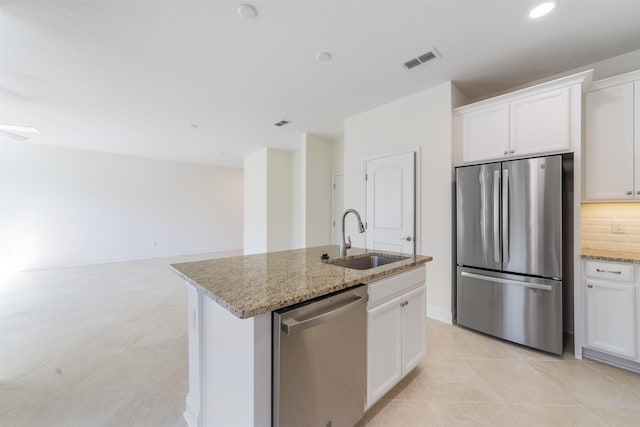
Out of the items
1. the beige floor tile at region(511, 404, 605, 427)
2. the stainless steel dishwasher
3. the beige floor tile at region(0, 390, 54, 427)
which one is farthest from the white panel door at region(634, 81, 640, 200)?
the beige floor tile at region(0, 390, 54, 427)

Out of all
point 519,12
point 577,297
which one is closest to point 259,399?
point 577,297

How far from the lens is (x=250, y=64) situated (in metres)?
2.53

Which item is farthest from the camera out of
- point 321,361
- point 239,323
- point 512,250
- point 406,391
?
point 512,250

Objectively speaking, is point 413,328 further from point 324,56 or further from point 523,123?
point 324,56

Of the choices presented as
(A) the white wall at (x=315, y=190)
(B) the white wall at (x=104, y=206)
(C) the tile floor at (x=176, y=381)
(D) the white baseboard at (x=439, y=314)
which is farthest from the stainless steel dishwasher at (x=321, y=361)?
(B) the white wall at (x=104, y=206)

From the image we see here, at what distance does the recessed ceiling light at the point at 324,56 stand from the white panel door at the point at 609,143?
2.37m

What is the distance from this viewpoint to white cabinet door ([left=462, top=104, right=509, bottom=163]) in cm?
251

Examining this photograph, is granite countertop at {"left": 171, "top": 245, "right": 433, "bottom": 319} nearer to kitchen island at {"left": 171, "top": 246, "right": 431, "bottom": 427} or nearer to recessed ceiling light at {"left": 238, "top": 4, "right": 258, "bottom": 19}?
kitchen island at {"left": 171, "top": 246, "right": 431, "bottom": 427}

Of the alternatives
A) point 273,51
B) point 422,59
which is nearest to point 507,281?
point 422,59

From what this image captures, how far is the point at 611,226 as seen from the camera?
2.36 m

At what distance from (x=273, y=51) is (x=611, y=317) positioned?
3638mm

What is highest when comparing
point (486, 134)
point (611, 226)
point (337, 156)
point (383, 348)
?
point (337, 156)

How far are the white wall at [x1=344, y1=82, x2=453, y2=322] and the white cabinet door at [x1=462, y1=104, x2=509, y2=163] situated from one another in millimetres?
169

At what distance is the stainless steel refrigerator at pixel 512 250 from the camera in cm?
212
